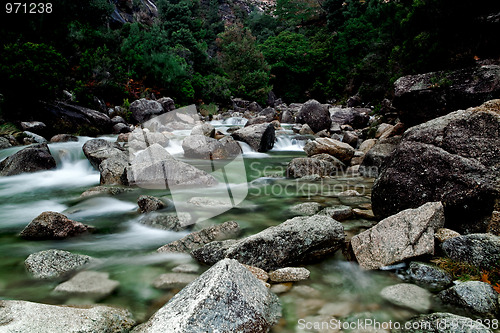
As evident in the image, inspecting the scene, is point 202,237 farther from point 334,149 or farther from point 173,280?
point 334,149

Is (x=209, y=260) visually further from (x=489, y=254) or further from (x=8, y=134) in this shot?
(x=8, y=134)

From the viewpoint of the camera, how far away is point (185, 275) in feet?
10.3

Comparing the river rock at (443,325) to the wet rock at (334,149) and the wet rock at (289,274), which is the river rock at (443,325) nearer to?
the wet rock at (289,274)

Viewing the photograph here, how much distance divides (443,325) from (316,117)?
15488 mm

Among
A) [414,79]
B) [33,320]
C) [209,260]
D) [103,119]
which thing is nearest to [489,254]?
[209,260]

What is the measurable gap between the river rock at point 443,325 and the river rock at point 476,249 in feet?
3.01

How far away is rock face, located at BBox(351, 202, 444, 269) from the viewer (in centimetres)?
310

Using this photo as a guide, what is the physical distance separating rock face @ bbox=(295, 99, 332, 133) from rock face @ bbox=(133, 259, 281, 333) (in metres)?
15.2

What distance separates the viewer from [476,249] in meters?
2.84

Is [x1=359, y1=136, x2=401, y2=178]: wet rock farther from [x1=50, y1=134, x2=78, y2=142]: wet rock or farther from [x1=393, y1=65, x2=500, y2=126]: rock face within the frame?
[x1=50, y1=134, x2=78, y2=142]: wet rock

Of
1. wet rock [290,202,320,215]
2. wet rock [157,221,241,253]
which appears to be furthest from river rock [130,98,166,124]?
wet rock [157,221,241,253]

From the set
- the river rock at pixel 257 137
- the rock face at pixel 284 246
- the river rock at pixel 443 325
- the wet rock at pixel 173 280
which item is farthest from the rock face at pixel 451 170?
the river rock at pixel 257 137

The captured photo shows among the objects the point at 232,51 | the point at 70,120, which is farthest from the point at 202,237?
the point at 232,51

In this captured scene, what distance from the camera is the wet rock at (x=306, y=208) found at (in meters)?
5.12
